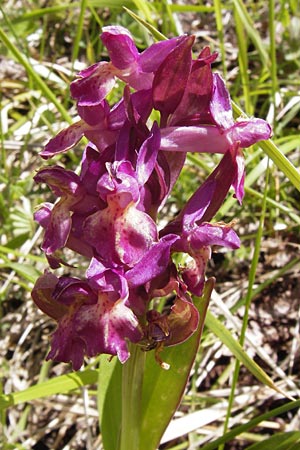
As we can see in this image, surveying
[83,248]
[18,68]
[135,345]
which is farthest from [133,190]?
[18,68]

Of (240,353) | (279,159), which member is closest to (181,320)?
(240,353)

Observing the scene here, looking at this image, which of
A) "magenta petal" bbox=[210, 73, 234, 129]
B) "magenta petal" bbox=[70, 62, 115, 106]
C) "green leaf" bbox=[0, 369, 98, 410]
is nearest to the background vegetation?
"green leaf" bbox=[0, 369, 98, 410]

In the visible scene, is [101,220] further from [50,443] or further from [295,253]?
[295,253]

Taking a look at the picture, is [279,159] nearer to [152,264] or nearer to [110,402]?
[152,264]

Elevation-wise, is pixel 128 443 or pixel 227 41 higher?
pixel 227 41

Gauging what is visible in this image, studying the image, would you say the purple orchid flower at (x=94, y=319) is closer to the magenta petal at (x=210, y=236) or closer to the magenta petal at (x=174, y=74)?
the magenta petal at (x=210, y=236)

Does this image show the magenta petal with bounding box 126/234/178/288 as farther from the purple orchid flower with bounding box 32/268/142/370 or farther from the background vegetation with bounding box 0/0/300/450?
the background vegetation with bounding box 0/0/300/450

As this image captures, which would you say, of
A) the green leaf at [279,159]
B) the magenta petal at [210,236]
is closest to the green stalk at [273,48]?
the green leaf at [279,159]
